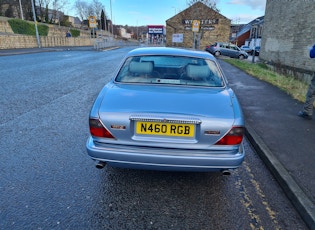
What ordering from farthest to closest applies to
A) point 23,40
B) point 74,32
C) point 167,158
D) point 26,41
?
point 74,32, point 26,41, point 23,40, point 167,158

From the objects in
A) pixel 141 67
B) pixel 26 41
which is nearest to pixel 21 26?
pixel 26 41

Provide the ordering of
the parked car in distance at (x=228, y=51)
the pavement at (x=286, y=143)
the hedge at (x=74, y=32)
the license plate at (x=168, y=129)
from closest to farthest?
the license plate at (x=168, y=129), the pavement at (x=286, y=143), the parked car in distance at (x=228, y=51), the hedge at (x=74, y=32)

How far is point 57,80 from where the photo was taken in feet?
31.1

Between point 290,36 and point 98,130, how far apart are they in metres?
15.1

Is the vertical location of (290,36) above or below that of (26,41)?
above

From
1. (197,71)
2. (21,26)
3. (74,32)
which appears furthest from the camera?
(74,32)

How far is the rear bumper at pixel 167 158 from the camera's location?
241 cm

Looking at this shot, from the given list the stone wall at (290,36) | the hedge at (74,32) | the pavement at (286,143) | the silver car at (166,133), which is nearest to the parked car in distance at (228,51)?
the stone wall at (290,36)

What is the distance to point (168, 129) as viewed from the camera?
94.7 inches

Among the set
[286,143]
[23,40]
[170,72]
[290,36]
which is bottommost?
[286,143]

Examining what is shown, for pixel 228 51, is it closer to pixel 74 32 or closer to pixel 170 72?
pixel 170 72

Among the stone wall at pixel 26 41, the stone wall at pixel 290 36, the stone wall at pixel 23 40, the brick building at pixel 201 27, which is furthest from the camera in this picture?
the brick building at pixel 201 27

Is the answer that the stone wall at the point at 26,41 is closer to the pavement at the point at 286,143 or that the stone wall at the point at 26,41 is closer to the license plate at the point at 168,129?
the pavement at the point at 286,143

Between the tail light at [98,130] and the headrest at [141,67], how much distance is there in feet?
3.82
